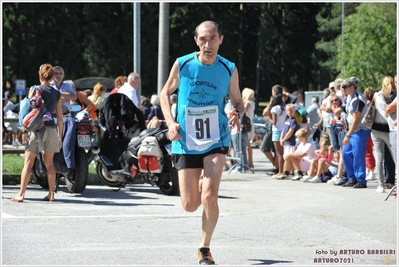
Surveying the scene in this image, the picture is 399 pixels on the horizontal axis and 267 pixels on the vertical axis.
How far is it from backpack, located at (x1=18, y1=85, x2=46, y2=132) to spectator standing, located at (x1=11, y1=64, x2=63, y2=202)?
0.08 metres

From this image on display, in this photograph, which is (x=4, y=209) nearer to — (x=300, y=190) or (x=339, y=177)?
(x=300, y=190)

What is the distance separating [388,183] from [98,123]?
4665mm

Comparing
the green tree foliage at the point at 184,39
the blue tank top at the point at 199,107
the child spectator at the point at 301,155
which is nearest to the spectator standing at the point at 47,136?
the blue tank top at the point at 199,107

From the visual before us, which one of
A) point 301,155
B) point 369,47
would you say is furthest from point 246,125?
point 369,47

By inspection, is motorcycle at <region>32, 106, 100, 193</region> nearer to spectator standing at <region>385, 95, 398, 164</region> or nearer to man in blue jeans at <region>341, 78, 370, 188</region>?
spectator standing at <region>385, 95, 398, 164</region>

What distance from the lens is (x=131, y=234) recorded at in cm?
963

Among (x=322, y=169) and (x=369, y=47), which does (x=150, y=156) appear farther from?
(x=369, y=47)

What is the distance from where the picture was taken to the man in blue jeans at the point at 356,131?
15.8 meters

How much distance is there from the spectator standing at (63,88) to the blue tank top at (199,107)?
19.9 ft

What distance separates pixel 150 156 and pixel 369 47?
67273 millimetres

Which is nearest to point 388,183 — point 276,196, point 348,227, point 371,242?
point 276,196

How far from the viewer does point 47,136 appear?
12.8 metres

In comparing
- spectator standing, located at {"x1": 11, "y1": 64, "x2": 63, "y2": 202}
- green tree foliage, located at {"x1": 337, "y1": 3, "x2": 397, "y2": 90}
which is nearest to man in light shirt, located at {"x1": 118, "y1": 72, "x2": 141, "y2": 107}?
spectator standing, located at {"x1": 11, "y1": 64, "x2": 63, "y2": 202}

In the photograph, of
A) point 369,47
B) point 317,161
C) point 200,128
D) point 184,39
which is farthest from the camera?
point 369,47
